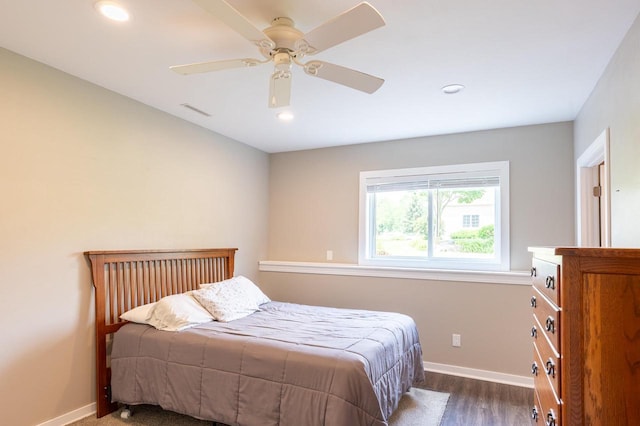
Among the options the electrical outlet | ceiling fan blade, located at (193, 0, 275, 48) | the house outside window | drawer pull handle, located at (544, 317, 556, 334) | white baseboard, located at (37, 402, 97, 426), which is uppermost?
ceiling fan blade, located at (193, 0, 275, 48)

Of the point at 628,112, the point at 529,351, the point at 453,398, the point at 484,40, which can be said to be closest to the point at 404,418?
the point at 453,398

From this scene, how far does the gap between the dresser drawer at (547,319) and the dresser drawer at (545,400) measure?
0.56 ft

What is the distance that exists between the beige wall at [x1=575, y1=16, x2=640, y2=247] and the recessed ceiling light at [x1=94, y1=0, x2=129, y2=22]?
2.58 meters

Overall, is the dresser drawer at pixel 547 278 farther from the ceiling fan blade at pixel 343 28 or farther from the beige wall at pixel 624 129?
the ceiling fan blade at pixel 343 28

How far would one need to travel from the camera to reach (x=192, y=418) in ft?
9.27

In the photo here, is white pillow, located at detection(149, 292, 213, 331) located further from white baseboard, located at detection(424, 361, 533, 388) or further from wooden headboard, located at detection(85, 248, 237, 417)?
white baseboard, located at detection(424, 361, 533, 388)

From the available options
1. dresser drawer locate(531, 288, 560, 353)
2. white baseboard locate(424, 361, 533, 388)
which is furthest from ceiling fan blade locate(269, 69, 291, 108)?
white baseboard locate(424, 361, 533, 388)

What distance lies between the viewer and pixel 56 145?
2.68 metres

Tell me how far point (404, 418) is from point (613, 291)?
2180 millimetres

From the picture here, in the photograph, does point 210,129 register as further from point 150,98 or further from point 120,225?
point 120,225

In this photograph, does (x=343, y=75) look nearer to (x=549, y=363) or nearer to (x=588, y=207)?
(x=549, y=363)

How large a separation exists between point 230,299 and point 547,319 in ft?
8.22

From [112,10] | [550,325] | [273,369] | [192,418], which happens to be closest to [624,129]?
[550,325]

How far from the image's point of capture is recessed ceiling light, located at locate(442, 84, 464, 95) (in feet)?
9.09
